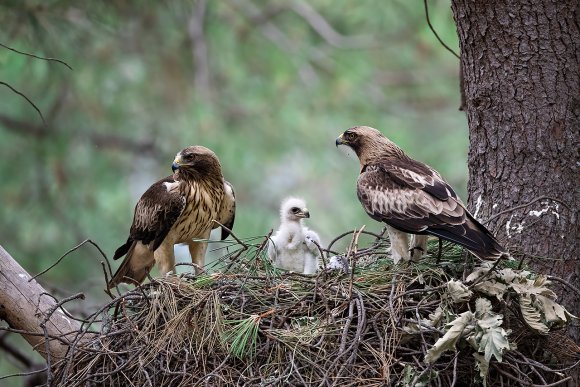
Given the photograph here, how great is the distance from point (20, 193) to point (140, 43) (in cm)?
274

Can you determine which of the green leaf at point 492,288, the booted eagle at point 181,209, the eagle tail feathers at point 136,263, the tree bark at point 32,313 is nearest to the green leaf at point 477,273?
the green leaf at point 492,288

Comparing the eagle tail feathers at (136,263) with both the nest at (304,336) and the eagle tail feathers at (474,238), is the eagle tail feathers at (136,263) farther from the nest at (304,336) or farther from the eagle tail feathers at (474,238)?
the eagle tail feathers at (474,238)

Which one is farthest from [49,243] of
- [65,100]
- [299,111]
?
[299,111]

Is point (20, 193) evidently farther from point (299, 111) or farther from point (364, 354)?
point (364, 354)

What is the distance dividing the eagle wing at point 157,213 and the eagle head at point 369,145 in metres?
1.15

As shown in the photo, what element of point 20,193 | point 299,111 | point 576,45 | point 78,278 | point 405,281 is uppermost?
point 299,111

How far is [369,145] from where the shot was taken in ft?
20.9

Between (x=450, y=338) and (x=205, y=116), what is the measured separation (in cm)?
946

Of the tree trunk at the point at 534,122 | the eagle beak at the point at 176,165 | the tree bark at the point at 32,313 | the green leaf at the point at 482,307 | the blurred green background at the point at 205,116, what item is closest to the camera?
the green leaf at the point at 482,307

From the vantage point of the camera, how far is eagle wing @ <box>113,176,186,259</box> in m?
6.71

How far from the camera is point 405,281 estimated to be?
524cm

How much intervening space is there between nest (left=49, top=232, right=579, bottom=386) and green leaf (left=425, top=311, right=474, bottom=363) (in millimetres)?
40

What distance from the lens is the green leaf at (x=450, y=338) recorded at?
183 inches

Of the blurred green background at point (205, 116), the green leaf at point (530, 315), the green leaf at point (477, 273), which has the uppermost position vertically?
the blurred green background at point (205, 116)
